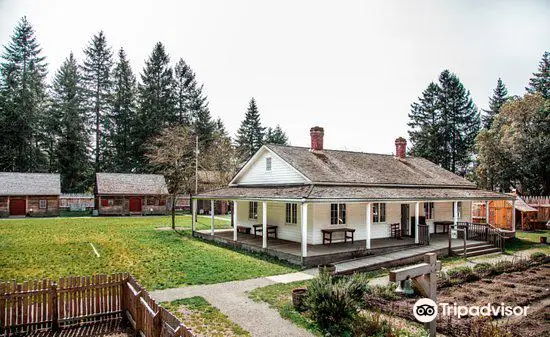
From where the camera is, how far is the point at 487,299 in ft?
31.6

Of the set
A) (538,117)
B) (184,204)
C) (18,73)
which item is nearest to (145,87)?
(18,73)

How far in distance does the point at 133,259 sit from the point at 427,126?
5077 centimetres

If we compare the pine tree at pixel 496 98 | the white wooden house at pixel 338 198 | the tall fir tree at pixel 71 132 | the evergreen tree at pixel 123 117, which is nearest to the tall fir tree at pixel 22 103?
the tall fir tree at pixel 71 132

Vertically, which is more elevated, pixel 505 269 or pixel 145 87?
pixel 145 87

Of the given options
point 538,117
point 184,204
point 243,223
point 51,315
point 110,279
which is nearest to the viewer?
point 51,315

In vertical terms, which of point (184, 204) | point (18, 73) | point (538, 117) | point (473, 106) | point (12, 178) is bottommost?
point (184, 204)

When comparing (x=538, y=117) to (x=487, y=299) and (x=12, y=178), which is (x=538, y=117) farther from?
(x=12, y=178)

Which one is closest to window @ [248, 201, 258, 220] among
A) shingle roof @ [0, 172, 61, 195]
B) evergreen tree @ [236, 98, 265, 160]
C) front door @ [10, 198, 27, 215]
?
shingle roof @ [0, 172, 61, 195]

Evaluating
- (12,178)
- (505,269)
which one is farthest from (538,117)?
(12,178)

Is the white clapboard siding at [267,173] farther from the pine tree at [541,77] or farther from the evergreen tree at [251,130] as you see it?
the pine tree at [541,77]

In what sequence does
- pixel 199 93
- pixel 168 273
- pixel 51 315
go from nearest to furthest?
pixel 51 315 < pixel 168 273 < pixel 199 93

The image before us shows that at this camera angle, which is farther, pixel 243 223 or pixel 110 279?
pixel 243 223

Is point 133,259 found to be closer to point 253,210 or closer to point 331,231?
point 253,210

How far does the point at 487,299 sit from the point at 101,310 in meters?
10.3
